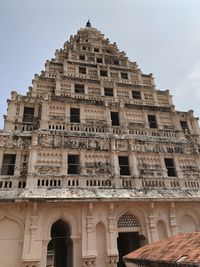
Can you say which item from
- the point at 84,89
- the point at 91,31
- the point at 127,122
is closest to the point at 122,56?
the point at 91,31

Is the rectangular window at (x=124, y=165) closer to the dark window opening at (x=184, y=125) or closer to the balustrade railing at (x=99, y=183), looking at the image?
the balustrade railing at (x=99, y=183)

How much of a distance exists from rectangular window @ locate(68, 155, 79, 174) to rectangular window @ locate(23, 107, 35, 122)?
13.7 feet

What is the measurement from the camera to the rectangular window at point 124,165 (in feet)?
48.4

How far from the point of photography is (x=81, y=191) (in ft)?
40.1

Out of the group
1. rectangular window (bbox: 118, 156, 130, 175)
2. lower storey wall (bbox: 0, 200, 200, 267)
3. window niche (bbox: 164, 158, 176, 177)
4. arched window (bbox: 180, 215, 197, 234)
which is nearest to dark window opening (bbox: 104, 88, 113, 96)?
rectangular window (bbox: 118, 156, 130, 175)

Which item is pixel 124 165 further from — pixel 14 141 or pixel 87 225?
pixel 14 141

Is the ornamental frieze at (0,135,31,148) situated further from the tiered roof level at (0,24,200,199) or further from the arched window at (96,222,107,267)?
the arched window at (96,222,107,267)

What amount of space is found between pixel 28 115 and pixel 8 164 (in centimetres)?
419

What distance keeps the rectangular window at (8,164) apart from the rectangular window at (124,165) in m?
6.86

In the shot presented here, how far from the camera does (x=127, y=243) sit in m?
15.3

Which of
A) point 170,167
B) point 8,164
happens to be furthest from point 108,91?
point 8,164

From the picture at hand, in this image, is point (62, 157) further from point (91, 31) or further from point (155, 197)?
point (91, 31)

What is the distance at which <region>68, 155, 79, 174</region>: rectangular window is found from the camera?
13.8 metres

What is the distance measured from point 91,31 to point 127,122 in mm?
14011
